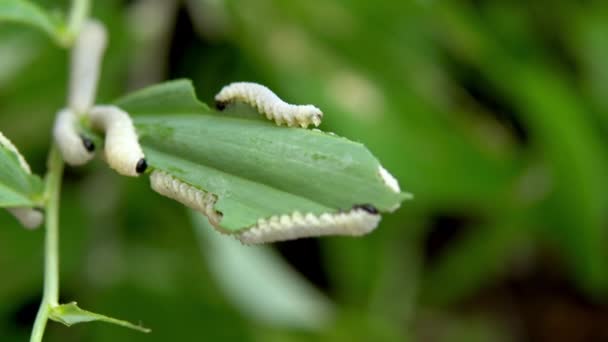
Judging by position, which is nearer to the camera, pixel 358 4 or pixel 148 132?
pixel 148 132

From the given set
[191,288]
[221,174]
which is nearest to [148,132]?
[221,174]

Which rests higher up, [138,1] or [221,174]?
[138,1]

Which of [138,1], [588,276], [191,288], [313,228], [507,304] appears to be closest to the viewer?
[313,228]

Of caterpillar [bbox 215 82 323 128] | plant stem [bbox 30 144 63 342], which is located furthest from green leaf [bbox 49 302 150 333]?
caterpillar [bbox 215 82 323 128]

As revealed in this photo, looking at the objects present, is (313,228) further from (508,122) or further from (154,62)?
(508,122)

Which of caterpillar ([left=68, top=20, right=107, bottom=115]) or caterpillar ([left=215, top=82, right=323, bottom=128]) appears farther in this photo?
caterpillar ([left=68, top=20, right=107, bottom=115])

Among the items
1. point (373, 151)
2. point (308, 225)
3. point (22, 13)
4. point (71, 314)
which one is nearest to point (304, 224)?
point (308, 225)

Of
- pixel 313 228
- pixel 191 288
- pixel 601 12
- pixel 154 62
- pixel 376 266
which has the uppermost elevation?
pixel 601 12

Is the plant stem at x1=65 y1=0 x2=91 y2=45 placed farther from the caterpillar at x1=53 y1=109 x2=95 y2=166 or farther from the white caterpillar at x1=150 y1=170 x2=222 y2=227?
the white caterpillar at x1=150 y1=170 x2=222 y2=227
